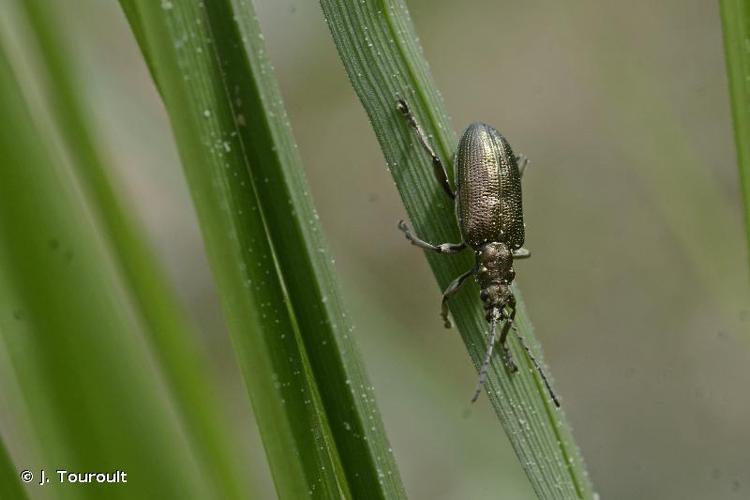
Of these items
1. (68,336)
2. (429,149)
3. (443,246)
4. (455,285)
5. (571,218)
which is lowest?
(571,218)

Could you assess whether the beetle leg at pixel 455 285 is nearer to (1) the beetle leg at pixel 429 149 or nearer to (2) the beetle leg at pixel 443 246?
(2) the beetle leg at pixel 443 246

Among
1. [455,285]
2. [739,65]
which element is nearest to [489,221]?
[455,285]

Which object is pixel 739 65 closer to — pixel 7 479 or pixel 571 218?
pixel 7 479

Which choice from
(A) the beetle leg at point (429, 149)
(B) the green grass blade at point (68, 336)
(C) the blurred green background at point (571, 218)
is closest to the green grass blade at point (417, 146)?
(A) the beetle leg at point (429, 149)

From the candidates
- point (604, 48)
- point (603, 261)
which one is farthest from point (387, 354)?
point (604, 48)

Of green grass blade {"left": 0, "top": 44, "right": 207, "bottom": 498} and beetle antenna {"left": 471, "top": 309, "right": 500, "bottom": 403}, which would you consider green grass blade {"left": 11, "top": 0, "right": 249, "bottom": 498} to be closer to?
green grass blade {"left": 0, "top": 44, "right": 207, "bottom": 498}

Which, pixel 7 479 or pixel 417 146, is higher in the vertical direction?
pixel 417 146

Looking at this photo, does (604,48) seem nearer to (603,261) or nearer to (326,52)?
(603,261)
